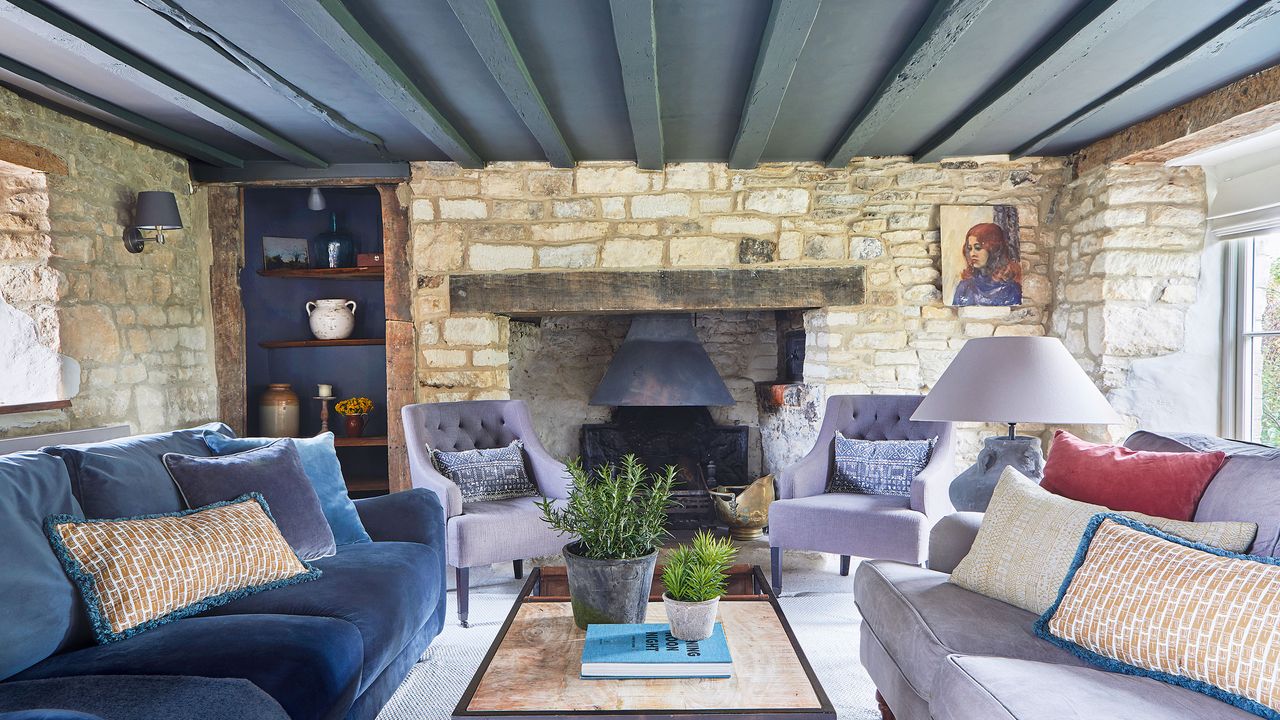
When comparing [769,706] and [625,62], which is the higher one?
[625,62]

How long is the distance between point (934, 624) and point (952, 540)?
1.70ft

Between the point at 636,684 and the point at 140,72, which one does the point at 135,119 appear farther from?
the point at 636,684

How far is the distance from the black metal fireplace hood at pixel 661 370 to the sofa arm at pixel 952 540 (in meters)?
2.23

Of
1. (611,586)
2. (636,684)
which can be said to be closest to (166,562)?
(611,586)

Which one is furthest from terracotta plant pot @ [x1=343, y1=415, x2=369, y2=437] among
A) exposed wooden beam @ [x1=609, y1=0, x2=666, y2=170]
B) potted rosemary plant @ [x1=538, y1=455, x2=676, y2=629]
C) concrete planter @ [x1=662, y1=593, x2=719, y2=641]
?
concrete planter @ [x1=662, y1=593, x2=719, y2=641]

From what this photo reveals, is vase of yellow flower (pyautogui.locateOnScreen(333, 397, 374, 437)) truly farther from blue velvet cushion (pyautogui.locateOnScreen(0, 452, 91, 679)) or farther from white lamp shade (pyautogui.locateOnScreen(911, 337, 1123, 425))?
white lamp shade (pyautogui.locateOnScreen(911, 337, 1123, 425))

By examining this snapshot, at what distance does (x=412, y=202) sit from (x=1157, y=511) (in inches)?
140

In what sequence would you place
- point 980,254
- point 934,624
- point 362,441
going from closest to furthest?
point 934,624 → point 980,254 → point 362,441

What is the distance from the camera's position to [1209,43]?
2.37 m

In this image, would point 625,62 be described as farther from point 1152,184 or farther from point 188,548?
point 1152,184

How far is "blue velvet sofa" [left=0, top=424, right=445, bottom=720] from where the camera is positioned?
1311mm

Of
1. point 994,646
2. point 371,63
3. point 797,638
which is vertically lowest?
point 797,638

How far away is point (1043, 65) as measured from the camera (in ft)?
8.16

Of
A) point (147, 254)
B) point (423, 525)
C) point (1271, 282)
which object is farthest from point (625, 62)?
point (1271, 282)
